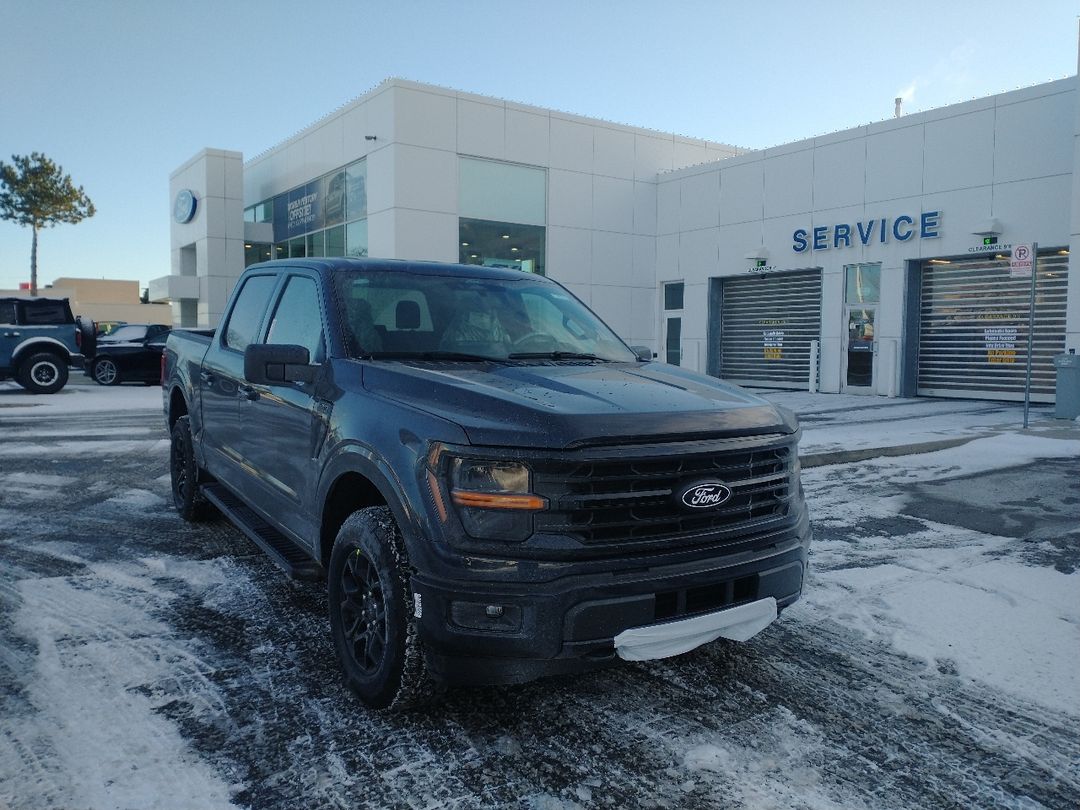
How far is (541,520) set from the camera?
2768 mm

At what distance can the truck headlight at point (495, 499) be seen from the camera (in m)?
2.76

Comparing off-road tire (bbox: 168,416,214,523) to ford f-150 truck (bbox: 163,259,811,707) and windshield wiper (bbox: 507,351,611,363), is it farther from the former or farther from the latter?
windshield wiper (bbox: 507,351,611,363)

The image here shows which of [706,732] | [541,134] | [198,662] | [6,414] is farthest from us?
[541,134]

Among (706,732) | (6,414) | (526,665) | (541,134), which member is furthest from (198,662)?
(541,134)

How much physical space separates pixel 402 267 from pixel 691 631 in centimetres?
243

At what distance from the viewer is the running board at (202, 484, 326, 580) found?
12.6 feet

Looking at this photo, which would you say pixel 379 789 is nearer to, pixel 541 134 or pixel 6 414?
pixel 6 414

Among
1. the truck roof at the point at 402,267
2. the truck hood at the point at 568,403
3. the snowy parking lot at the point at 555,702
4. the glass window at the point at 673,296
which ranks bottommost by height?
the snowy parking lot at the point at 555,702

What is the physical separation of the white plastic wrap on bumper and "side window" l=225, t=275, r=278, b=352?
2.92 metres

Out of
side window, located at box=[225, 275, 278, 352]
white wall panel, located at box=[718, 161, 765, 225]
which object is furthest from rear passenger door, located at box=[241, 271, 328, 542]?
white wall panel, located at box=[718, 161, 765, 225]

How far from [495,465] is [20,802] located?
177 centimetres

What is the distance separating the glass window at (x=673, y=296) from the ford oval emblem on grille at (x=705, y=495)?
2320 centimetres

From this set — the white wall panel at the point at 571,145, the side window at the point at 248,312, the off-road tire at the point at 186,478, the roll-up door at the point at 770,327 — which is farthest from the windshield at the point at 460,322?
the white wall panel at the point at 571,145

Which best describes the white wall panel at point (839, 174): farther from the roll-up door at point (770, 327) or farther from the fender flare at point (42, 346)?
the fender flare at point (42, 346)
